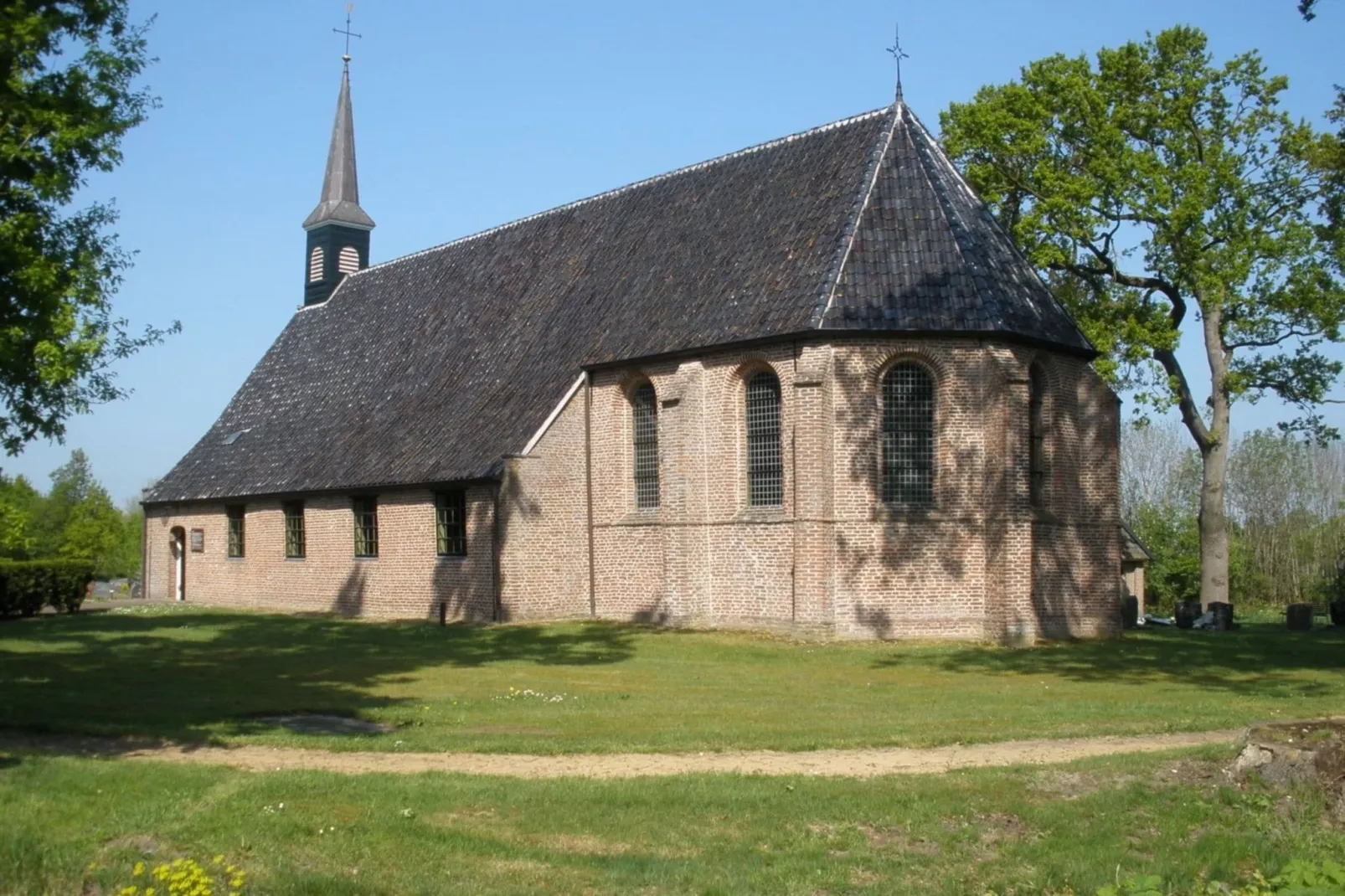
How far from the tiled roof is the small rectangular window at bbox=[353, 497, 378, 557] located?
0.75 metres

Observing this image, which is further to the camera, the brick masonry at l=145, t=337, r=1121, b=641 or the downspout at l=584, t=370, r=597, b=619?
the downspout at l=584, t=370, r=597, b=619

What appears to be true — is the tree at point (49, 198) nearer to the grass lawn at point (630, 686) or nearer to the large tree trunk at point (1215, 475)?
the grass lawn at point (630, 686)

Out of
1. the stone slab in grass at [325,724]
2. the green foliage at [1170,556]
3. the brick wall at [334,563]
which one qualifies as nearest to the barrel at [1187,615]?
the brick wall at [334,563]

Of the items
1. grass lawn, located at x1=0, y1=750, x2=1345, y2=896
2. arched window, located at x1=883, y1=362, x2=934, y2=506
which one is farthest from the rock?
arched window, located at x1=883, y1=362, x2=934, y2=506

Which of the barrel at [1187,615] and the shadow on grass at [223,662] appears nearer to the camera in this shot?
the shadow on grass at [223,662]

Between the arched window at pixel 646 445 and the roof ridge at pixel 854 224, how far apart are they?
4873 millimetres

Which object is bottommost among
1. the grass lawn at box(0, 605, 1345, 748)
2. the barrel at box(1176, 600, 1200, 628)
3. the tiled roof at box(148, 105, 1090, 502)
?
the barrel at box(1176, 600, 1200, 628)

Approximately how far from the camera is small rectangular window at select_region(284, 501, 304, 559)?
1404 inches

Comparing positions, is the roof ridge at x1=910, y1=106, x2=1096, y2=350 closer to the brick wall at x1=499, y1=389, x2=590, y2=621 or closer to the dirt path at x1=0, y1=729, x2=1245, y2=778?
the brick wall at x1=499, y1=389, x2=590, y2=621

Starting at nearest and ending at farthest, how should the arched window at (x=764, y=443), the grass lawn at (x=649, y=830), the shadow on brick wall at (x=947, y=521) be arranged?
the grass lawn at (x=649, y=830)
the shadow on brick wall at (x=947, y=521)
the arched window at (x=764, y=443)

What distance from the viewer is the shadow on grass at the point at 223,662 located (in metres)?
14.3

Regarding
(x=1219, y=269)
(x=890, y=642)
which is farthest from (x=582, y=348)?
(x=1219, y=269)

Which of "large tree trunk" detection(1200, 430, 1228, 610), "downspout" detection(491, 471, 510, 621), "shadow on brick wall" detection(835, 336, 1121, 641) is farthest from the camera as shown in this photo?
"large tree trunk" detection(1200, 430, 1228, 610)

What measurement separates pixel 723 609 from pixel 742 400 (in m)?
4.12
